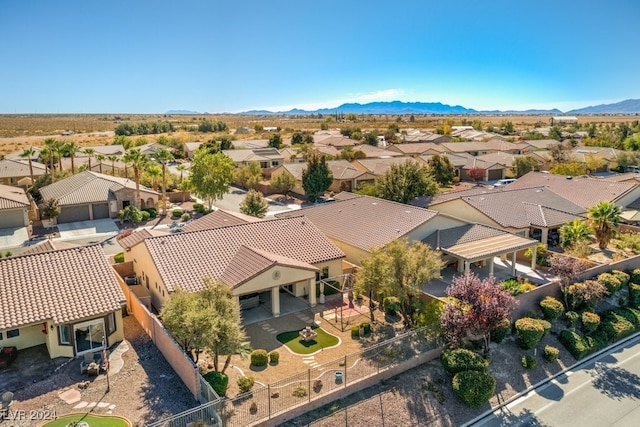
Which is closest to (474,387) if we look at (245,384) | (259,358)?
(259,358)

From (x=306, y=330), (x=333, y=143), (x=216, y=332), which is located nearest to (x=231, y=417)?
(x=216, y=332)

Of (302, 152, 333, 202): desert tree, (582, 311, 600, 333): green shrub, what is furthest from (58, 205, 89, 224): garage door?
(582, 311, 600, 333): green shrub

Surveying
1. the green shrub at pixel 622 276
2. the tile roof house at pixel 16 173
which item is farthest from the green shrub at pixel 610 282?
the tile roof house at pixel 16 173

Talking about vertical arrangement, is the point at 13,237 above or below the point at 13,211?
below

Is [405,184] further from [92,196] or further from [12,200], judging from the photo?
[12,200]

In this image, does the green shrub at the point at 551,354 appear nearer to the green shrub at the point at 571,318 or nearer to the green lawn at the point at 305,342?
the green shrub at the point at 571,318

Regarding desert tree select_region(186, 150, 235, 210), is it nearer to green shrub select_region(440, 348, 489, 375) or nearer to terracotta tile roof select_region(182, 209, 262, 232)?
terracotta tile roof select_region(182, 209, 262, 232)
